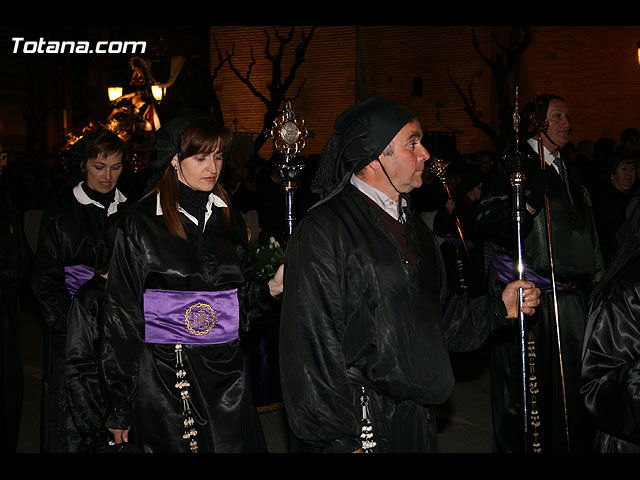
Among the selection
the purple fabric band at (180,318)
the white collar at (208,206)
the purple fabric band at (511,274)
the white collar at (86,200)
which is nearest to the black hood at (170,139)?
the white collar at (208,206)

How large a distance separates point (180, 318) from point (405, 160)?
137 cm

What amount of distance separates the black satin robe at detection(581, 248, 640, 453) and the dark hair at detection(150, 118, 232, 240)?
1.99m

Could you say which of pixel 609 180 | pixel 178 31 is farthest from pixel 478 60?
pixel 609 180

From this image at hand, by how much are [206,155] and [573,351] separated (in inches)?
113

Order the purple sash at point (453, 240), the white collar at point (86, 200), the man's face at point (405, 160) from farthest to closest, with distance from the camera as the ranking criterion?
the purple sash at point (453, 240) < the white collar at point (86, 200) < the man's face at point (405, 160)

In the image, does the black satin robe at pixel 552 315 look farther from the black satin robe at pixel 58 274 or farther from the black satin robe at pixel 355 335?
the black satin robe at pixel 58 274

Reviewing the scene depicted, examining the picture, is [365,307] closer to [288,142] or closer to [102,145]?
[288,142]

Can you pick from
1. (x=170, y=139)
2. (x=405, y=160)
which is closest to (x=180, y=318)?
(x=170, y=139)

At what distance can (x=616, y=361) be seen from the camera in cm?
287

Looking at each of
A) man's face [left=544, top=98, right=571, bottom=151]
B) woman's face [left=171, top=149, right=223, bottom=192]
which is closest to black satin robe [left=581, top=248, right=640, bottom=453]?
woman's face [left=171, top=149, right=223, bottom=192]

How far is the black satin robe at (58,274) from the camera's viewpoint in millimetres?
4973

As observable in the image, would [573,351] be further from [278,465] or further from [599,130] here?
[599,130]

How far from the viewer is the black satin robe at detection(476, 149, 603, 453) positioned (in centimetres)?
525

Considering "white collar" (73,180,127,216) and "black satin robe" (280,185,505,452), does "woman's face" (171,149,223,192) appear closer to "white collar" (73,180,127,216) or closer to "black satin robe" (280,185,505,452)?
"black satin robe" (280,185,505,452)
